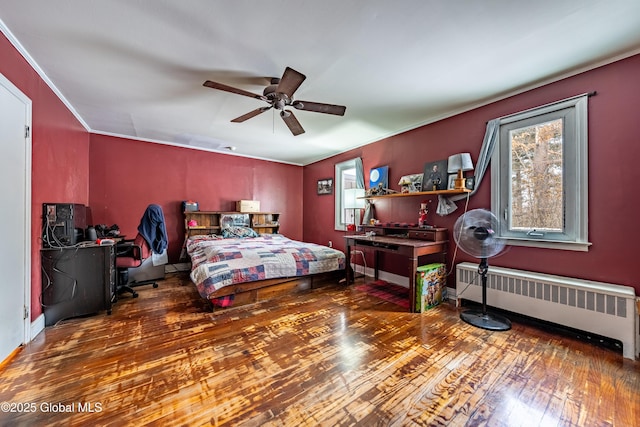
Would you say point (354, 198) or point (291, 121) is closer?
point (291, 121)

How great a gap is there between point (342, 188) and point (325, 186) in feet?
1.62

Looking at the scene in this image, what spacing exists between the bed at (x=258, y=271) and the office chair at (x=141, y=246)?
0.54 meters

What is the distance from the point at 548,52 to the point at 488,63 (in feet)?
1.40

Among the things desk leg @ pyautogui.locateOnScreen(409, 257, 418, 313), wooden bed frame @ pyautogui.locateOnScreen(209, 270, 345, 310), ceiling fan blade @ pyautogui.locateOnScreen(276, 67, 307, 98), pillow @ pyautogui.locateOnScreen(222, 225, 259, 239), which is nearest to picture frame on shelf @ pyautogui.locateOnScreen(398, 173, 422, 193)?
desk leg @ pyautogui.locateOnScreen(409, 257, 418, 313)

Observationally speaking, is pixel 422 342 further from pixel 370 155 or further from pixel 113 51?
pixel 113 51

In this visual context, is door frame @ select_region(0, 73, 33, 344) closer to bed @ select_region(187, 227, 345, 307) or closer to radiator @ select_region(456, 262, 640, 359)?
bed @ select_region(187, 227, 345, 307)

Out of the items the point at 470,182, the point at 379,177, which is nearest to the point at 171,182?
the point at 379,177

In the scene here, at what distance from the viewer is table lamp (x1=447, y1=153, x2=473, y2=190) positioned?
288 centimetres

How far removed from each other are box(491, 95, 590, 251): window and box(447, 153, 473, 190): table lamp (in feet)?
0.82

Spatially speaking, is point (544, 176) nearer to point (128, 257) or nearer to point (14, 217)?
point (14, 217)

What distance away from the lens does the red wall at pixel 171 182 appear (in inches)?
161

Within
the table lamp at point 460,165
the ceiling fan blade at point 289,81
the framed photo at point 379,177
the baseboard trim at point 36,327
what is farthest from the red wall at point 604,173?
the baseboard trim at point 36,327

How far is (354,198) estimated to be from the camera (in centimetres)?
421

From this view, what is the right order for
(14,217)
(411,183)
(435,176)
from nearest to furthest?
(14,217)
(435,176)
(411,183)
